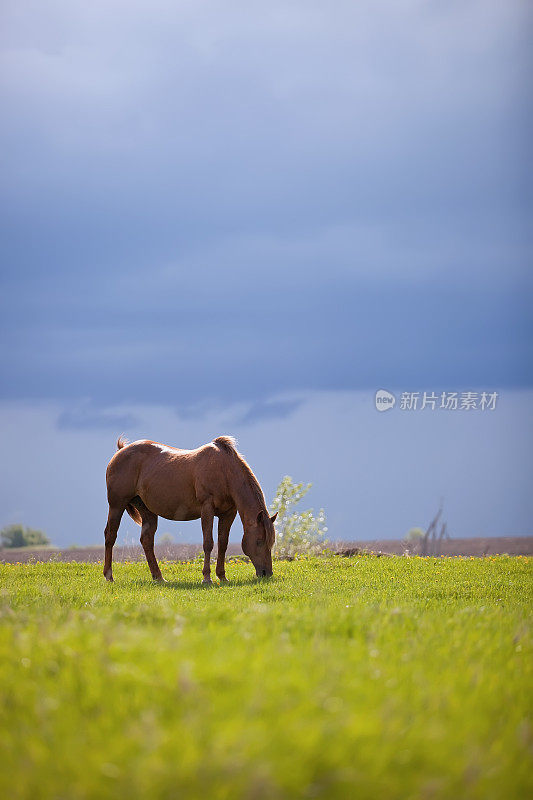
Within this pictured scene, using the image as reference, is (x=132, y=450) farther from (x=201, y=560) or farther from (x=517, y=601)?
(x=517, y=601)

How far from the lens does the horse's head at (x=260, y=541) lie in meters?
15.5

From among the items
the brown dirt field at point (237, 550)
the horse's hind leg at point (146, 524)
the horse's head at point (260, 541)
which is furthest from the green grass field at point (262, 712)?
the brown dirt field at point (237, 550)

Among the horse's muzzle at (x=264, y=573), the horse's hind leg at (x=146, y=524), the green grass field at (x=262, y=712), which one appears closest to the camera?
the green grass field at (x=262, y=712)

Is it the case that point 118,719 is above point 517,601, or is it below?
above

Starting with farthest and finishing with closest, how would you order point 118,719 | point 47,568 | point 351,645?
1. point 47,568
2. point 351,645
3. point 118,719

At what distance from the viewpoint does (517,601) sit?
13281mm

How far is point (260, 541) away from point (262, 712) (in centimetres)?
1234

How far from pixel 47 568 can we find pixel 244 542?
22.9 feet

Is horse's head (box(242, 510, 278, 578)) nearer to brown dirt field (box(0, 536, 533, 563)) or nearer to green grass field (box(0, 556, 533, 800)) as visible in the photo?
brown dirt field (box(0, 536, 533, 563))

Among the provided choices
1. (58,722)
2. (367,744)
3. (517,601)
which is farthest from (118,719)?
(517,601)

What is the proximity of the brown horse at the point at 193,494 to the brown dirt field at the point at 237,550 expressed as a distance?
16.6 feet

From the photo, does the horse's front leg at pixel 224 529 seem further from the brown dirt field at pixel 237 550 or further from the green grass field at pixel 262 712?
the green grass field at pixel 262 712

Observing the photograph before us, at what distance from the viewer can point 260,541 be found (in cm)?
1569

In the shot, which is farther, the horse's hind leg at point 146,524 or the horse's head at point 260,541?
the horse's hind leg at point 146,524
